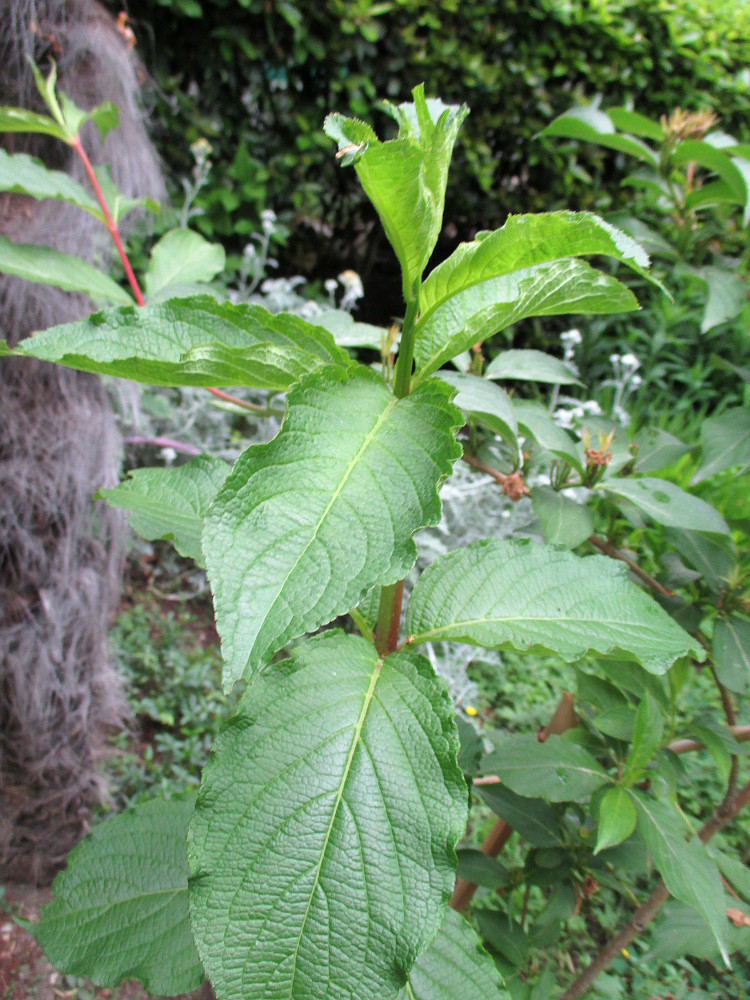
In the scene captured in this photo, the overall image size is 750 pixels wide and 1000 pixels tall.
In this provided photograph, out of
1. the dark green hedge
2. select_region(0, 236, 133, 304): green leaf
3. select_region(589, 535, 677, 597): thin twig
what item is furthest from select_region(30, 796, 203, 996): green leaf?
the dark green hedge

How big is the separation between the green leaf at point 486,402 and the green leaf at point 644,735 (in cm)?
44

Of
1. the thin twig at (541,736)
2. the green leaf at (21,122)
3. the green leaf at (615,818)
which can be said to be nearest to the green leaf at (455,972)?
the green leaf at (615,818)

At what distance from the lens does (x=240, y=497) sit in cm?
55

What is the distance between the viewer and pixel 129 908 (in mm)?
953

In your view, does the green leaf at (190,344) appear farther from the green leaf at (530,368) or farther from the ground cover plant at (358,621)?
the green leaf at (530,368)

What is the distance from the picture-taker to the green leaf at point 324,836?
582mm

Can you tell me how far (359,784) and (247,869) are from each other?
0.12 metres

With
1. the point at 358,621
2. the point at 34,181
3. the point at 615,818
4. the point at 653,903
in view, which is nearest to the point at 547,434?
the point at 358,621

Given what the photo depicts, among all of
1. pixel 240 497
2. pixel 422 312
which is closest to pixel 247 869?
pixel 240 497

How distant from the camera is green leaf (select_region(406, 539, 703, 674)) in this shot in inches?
30.0

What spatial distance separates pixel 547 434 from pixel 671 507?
8.8 inches

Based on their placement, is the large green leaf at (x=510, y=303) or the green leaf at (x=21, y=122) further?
the green leaf at (x=21, y=122)

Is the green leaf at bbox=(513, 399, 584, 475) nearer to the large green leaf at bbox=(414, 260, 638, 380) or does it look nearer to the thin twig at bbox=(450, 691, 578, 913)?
the large green leaf at bbox=(414, 260, 638, 380)

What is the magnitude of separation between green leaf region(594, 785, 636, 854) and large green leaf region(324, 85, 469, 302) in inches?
31.0
